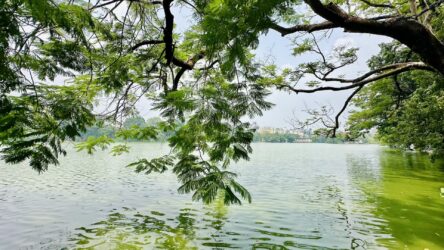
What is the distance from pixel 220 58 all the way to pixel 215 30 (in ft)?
1.64

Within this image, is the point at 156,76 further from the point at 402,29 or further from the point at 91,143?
the point at 402,29

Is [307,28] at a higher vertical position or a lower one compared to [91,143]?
higher

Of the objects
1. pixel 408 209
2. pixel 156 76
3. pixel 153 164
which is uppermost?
pixel 156 76

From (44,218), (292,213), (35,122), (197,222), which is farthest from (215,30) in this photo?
(44,218)

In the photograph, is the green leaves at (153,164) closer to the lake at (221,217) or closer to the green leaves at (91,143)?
the green leaves at (91,143)

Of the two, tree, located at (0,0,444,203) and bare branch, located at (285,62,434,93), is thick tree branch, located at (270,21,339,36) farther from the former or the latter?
bare branch, located at (285,62,434,93)

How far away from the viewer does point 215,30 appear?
87.4 inches

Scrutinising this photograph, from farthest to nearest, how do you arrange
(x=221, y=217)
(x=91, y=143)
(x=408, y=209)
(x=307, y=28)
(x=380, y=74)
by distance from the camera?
(x=408, y=209), (x=221, y=217), (x=380, y=74), (x=307, y=28), (x=91, y=143)

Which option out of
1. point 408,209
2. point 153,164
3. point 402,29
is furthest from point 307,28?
point 408,209

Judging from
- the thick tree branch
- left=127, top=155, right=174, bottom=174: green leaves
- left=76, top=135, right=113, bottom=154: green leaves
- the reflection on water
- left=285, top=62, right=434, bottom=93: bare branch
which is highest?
the thick tree branch

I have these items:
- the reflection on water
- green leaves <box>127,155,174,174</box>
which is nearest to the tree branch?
green leaves <box>127,155,174,174</box>

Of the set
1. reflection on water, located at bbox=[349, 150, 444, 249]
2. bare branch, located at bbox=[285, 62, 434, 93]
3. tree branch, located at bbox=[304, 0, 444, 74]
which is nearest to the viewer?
tree branch, located at bbox=[304, 0, 444, 74]

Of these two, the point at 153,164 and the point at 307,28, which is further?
the point at 307,28

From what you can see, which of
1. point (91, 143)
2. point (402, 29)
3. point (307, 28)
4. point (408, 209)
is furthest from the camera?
point (408, 209)
